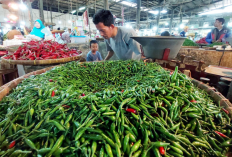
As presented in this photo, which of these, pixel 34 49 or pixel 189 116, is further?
pixel 34 49

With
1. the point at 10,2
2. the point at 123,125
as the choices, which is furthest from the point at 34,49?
the point at 10,2

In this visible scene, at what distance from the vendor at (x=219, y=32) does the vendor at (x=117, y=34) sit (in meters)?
4.74

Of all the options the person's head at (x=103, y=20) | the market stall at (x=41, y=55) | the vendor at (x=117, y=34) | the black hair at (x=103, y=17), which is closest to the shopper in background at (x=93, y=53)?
the market stall at (x=41, y=55)

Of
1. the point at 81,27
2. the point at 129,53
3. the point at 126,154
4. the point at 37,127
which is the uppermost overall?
the point at 81,27

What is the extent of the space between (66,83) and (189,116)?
1839 millimetres

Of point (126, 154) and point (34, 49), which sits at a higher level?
point (34, 49)

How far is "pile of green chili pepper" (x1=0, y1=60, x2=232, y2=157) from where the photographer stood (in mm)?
977

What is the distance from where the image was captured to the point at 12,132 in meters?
1.13

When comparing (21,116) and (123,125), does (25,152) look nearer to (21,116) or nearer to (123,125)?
(21,116)

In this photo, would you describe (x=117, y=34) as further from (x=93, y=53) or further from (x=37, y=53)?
(x=37, y=53)

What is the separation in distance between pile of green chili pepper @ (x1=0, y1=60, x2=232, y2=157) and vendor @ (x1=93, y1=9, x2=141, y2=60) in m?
1.84

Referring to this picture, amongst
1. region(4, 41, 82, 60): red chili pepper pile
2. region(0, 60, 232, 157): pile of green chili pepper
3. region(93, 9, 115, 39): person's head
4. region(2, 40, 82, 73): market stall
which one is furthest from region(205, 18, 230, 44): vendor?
region(4, 41, 82, 60): red chili pepper pile

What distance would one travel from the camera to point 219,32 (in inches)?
222

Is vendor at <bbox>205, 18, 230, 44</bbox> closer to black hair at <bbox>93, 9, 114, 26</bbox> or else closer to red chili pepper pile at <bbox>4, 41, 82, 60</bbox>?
black hair at <bbox>93, 9, 114, 26</bbox>
